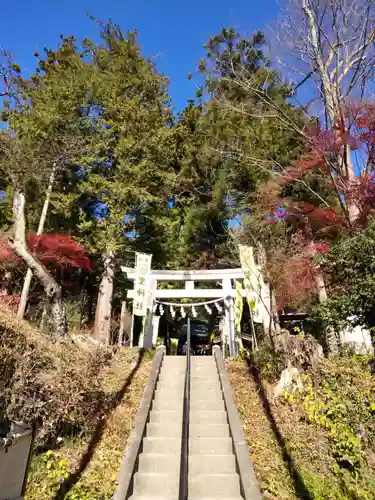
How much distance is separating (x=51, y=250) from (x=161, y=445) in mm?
7572

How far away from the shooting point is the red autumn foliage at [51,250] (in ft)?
34.9

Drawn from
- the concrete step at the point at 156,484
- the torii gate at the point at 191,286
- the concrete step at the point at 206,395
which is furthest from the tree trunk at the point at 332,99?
the concrete step at the point at 156,484

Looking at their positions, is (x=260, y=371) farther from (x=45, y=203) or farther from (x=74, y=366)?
(x=45, y=203)

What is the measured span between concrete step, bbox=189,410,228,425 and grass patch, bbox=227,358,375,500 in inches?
15.2

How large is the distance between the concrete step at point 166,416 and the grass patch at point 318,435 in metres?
1.14

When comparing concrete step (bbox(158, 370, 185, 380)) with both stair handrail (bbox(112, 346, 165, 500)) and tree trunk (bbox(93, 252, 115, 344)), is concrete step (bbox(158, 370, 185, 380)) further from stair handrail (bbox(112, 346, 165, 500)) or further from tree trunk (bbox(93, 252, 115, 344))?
tree trunk (bbox(93, 252, 115, 344))

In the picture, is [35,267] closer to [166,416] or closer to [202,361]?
[166,416]

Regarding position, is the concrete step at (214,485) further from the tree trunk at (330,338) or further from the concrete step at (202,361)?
the tree trunk at (330,338)

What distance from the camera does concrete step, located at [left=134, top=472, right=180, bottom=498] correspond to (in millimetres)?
4238

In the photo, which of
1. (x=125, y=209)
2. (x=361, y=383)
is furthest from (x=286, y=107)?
(x=361, y=383)

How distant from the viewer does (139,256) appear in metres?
11.5

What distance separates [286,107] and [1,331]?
39.2 feet

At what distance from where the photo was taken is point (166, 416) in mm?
5789

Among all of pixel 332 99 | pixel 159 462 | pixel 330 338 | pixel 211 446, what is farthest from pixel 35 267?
pixel 332 99
